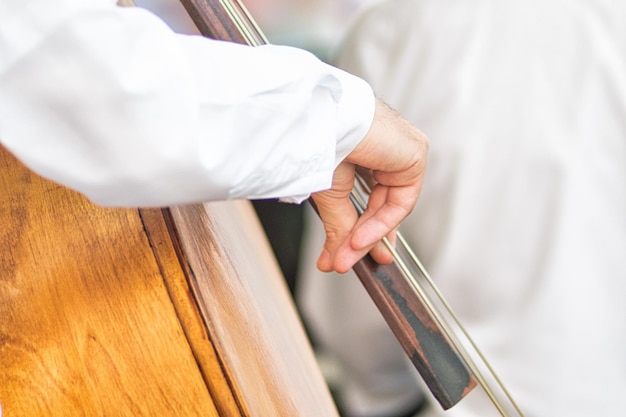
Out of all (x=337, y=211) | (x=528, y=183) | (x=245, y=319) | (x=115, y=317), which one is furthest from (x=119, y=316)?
(x=528, y=183)

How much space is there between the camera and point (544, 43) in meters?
0.73

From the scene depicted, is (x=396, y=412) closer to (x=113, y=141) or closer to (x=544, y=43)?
(x=544, y=43)

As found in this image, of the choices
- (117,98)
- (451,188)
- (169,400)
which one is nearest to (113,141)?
(117,98)

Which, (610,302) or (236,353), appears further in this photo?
(610,302)

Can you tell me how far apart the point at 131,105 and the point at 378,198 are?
295 mm

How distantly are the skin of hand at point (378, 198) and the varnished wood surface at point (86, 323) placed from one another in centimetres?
20

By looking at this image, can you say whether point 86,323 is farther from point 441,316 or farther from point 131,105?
point 441,316

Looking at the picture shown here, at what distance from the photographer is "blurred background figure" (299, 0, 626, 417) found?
0.66 m

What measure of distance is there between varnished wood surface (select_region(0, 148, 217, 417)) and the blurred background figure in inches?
17.7

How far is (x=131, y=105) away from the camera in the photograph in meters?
0.32

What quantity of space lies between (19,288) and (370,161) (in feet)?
0.88

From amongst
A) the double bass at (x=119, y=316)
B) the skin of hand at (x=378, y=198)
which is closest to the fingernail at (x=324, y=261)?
the skin of hand at (x=378, y=198)

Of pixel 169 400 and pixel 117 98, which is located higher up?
pixel 117 98

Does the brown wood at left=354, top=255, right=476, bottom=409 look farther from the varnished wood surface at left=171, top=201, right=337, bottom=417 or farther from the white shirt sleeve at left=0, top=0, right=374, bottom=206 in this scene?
the white shirt sleeve at left=0, top=0, right=374, bottom=206
